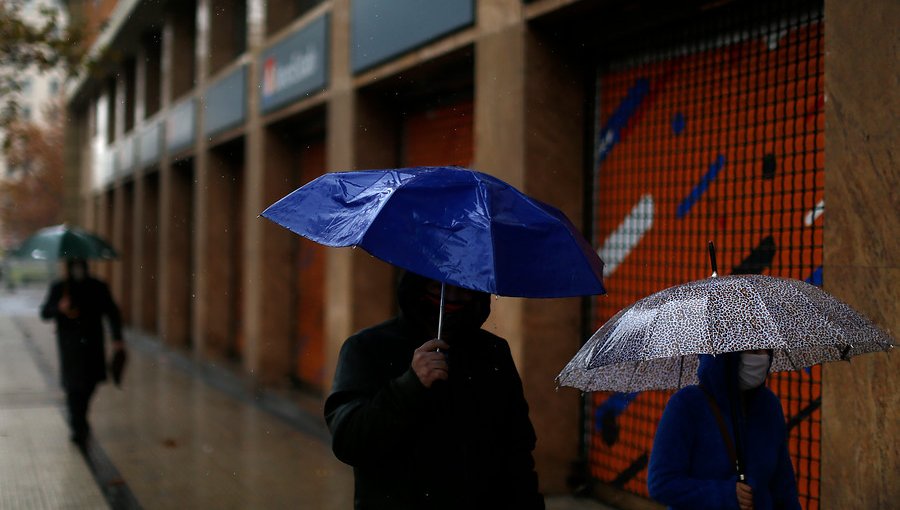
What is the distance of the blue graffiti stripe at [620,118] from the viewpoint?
6320mm

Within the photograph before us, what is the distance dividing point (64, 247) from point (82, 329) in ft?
2.43

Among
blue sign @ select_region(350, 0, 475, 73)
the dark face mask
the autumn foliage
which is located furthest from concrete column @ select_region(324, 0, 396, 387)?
the autumn foliage

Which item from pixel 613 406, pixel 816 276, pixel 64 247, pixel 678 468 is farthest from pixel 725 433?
pixel 64 247

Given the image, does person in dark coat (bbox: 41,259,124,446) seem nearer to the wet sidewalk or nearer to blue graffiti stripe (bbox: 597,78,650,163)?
the wet sidewalk

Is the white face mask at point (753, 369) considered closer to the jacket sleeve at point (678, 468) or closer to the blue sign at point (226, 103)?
the jacket sleeve at point (678, 468)

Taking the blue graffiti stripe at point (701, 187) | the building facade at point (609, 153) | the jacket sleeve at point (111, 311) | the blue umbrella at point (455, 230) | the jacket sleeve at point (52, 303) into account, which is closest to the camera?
the blue umbrella at point (455, 230)

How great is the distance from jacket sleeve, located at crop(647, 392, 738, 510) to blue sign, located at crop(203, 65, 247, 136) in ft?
35.0

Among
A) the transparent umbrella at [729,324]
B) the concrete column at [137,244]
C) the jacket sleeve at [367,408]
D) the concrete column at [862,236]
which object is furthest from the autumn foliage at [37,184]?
the transparent umbrella at [729,324]

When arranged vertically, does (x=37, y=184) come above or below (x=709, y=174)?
above

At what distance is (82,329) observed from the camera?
8.36m

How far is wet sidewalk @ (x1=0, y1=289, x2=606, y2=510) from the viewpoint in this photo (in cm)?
664

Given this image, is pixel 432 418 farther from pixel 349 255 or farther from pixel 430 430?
pixel 349 255

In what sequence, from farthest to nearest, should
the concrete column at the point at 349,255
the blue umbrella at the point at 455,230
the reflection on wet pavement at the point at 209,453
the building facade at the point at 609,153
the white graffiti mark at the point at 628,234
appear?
the concrete column at the point at 349,255
the reflection on wet pavement at the point at 209,453
the white graffiti mark at the point at 628,234
the building facade at the point at 609,153
the blue umbrella at the point at 455,230

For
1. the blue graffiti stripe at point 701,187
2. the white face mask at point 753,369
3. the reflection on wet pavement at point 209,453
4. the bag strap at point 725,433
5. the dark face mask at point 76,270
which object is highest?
the blue graffiti stripe at point 701,187
